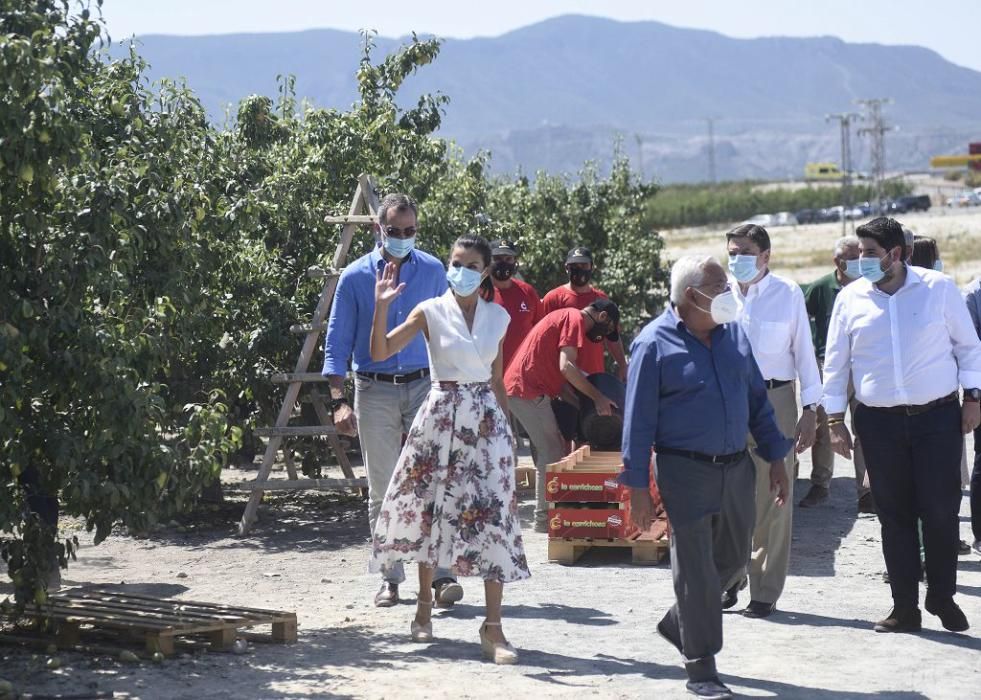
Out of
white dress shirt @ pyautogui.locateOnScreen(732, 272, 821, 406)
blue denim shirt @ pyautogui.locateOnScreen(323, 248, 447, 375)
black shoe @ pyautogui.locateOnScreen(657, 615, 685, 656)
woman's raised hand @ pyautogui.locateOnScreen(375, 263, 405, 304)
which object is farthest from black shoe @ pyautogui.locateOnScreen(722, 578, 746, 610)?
woman's raised hand @ pyautogui.locateOnScreen(375, 263, 405, 304)

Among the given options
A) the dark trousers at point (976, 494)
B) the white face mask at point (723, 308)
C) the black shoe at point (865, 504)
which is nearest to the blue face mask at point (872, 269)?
the white face mask at point (723, 308)

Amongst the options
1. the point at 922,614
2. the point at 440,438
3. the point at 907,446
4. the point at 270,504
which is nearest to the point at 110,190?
the point at 440,438

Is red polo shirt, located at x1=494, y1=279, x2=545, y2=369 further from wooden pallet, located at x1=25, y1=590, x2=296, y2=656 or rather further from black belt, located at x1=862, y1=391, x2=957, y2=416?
black belt, located at x1=862, y1=391, x2=957, y2=416

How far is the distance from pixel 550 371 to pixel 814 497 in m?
2.71

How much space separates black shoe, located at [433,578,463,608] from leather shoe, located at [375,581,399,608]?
271 millimetres

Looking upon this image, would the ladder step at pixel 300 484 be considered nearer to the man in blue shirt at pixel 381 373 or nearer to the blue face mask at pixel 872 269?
the man in blue shirt at pixel 381 373

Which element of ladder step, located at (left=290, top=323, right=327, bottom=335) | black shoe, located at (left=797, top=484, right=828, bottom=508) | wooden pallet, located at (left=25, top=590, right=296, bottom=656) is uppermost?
ladder step, located at (left=290, top=323, right=327, bottom=335)

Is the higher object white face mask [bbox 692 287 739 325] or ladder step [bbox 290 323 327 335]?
white face mask [bbox 692 287 739 325]

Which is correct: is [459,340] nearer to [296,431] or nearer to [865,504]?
[296,431]

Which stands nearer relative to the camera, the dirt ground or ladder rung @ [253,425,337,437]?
the dirt ground

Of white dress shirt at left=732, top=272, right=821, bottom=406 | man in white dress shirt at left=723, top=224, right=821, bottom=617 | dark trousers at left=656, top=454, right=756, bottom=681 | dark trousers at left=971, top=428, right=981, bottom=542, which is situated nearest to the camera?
dark trousers at left=656, top=454, right=756, bottom=681

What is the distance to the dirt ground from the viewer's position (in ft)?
22.2

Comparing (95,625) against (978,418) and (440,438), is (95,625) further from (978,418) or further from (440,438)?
(978,418)

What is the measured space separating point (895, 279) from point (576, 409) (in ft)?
13.5
